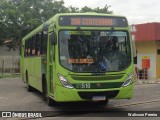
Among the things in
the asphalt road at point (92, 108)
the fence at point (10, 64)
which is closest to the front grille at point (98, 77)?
the asphalt road at point (92, 108)

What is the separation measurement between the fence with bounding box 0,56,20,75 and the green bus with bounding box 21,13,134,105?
33.0 metres

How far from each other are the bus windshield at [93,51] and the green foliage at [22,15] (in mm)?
28852

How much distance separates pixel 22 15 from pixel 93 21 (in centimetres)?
3040

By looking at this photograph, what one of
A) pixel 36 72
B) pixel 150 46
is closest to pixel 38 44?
pixel 36 72

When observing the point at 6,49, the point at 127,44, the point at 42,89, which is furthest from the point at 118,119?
the point at 6,49

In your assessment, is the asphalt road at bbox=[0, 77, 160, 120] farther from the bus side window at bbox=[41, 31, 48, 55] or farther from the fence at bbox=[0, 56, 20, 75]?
the fence at bbox=[0, 56, 20, 75]

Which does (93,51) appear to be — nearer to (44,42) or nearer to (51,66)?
(51,66)

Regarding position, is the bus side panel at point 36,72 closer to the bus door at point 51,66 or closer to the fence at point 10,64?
the bus door at point 51,66

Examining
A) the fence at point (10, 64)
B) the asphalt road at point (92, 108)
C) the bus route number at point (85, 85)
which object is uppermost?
the bus route number at point (85, 85)

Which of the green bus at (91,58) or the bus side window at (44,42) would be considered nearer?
the green bus at (91,58)

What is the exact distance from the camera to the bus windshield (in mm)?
12078

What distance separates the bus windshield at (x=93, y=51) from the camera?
12078 mm


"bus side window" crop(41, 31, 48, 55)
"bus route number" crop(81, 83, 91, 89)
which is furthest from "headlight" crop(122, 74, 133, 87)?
"bus side window" crop(41, 31, 48, 55)

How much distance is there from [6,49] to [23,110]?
3715 centimetres
